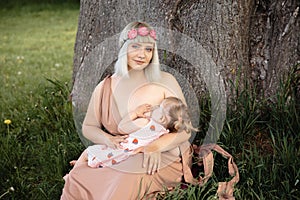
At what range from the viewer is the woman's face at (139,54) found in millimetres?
2832

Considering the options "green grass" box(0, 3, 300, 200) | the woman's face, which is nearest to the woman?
the woman's face

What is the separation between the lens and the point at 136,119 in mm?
2928

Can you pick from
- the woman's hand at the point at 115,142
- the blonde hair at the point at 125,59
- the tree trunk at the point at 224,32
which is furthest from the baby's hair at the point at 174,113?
the tree trunk at the point at 224,32

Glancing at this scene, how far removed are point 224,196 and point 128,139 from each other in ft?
2.02

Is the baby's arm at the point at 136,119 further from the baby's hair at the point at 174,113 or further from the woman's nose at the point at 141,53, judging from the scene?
the woman's nose at the point at 141,53

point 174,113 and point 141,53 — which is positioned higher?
point 141,53

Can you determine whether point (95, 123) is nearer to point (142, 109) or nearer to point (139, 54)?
point (142, 109)

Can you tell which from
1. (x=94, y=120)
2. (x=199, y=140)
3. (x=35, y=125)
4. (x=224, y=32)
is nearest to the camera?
(x=94, y=120)

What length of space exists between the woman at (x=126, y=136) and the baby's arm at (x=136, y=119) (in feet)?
0.08

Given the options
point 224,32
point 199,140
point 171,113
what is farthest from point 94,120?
point 224,32

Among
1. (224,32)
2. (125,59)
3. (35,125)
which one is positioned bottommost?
(35,125)

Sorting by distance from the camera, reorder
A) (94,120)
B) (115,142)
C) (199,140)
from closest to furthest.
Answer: (115,142), (94,120), (199,140)

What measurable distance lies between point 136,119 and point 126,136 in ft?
0.35

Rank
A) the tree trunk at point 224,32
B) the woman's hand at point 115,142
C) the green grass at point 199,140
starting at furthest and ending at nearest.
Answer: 1. the tree trunk at point 224,32
2. the green grass at point 199,140
3. the woman's hand at point 115,142
